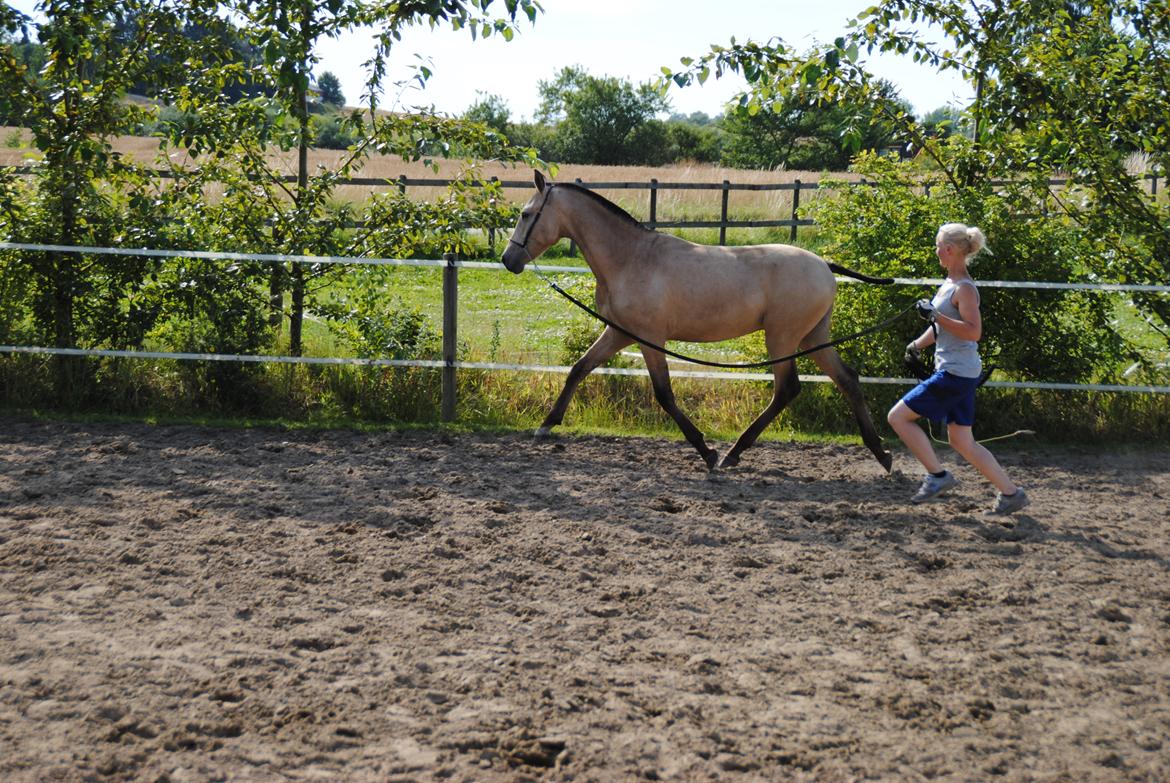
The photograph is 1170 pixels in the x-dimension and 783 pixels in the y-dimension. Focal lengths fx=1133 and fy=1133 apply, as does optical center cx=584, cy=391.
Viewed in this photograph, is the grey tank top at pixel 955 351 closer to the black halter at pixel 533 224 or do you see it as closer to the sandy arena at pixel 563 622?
the sandy arena at pixel 563 622

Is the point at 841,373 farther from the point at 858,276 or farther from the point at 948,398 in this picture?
the point at 948,398

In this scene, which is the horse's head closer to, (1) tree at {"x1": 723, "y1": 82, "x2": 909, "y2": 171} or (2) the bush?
(2) the bush

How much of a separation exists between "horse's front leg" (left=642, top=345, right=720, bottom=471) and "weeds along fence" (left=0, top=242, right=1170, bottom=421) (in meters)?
0.87

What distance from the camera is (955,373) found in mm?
6402

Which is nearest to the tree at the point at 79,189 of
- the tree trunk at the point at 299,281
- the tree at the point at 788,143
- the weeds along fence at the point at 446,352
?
the weeds along fence at the point at 446,352

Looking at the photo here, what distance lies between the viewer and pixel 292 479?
7.20 meters

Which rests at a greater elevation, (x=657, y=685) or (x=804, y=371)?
(x=804, y=371)

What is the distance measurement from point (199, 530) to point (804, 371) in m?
5.21

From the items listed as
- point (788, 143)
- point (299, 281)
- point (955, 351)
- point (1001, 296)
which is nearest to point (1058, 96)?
point (1001, 296)

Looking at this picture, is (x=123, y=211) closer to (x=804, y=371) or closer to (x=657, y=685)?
(x=804, y=371)

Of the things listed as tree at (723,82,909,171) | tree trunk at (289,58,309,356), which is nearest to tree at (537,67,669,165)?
tree at (723,82,909,171)

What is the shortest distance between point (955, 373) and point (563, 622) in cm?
292

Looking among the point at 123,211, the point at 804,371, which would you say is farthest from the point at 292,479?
the point at 804,371

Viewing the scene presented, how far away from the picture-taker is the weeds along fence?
8641 millimetres
